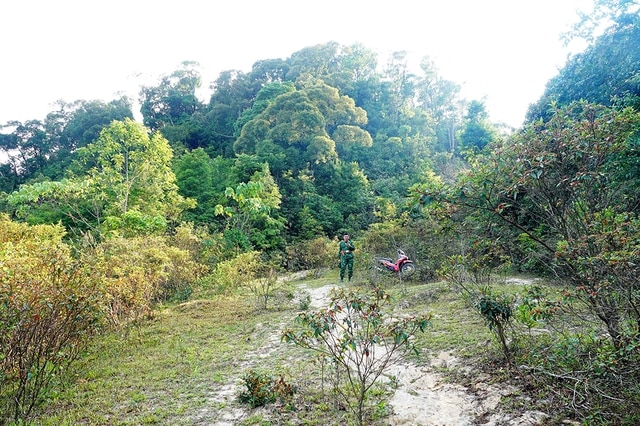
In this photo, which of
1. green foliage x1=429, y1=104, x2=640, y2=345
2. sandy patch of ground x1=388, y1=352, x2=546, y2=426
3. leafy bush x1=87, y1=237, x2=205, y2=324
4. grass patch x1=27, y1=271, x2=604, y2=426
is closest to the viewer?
green foliage x1=429, y1=104, x2=640, y2=345

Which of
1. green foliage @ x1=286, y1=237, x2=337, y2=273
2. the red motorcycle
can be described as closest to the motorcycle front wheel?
the red motorcycle

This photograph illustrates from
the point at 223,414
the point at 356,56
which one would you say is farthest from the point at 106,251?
the point at 356,56

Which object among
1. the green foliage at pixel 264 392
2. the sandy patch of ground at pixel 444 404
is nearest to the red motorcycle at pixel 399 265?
the sandy patch of ground at pixel 444 404

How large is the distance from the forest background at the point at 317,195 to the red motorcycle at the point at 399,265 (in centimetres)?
33

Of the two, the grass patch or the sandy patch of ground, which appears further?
the grass patch

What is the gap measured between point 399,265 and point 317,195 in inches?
401

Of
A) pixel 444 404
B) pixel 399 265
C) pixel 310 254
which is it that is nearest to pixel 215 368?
pixel 444 404

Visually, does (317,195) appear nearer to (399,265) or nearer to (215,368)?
(399,265)

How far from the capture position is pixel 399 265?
31.7 ft

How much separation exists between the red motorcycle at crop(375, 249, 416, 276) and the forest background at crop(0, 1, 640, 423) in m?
0.33

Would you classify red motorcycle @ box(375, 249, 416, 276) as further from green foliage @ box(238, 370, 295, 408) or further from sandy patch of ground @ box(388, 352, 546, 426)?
green foliage @ box(238, 370, 295, 408)

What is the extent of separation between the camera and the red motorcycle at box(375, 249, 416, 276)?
9672 millimetres

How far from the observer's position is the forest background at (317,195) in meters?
3.00

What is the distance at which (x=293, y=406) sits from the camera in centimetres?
331
